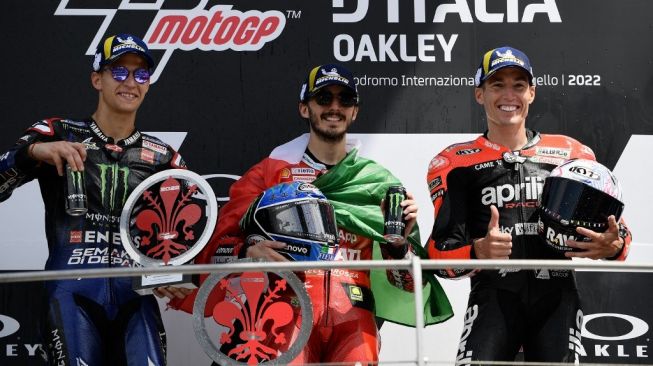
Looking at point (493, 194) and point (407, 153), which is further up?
point (407, 153)

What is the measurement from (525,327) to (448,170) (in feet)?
2.04

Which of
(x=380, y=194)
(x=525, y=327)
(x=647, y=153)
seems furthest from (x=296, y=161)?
(x=647, y=153)

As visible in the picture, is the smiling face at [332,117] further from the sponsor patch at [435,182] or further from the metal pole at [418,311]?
the metal pole at [418,311]

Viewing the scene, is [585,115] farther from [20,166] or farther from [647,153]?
[20,166]

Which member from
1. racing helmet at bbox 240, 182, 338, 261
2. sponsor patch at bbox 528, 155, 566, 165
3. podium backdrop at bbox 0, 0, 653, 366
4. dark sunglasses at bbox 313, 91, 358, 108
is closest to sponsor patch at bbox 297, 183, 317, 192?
racing helmet at bbox 240, 182, 338, 261

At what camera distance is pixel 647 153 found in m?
5.36

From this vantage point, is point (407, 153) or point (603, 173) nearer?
point (603, 173)

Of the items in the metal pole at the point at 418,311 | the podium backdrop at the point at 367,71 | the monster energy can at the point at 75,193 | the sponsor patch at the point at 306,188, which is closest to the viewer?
the metal pole at the point at 418,311

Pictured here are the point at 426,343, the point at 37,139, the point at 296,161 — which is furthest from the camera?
the point at 426,343

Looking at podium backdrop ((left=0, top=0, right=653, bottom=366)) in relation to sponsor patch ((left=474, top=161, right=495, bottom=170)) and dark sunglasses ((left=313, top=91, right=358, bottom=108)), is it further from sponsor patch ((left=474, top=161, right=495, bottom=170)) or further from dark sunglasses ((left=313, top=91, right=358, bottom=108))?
sponsor patch ((left=474, top=161, right=495, bottom=170))

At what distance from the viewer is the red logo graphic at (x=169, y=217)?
418cm

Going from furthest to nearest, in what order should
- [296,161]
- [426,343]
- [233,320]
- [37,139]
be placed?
1. [426,343]
2. [296,161]
3. [37,139]
4. [233,320]

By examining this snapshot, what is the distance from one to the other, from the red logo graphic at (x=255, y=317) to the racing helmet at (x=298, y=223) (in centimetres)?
17

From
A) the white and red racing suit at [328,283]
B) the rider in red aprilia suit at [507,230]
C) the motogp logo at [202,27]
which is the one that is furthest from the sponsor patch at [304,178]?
the motogp logo at [202,27]
